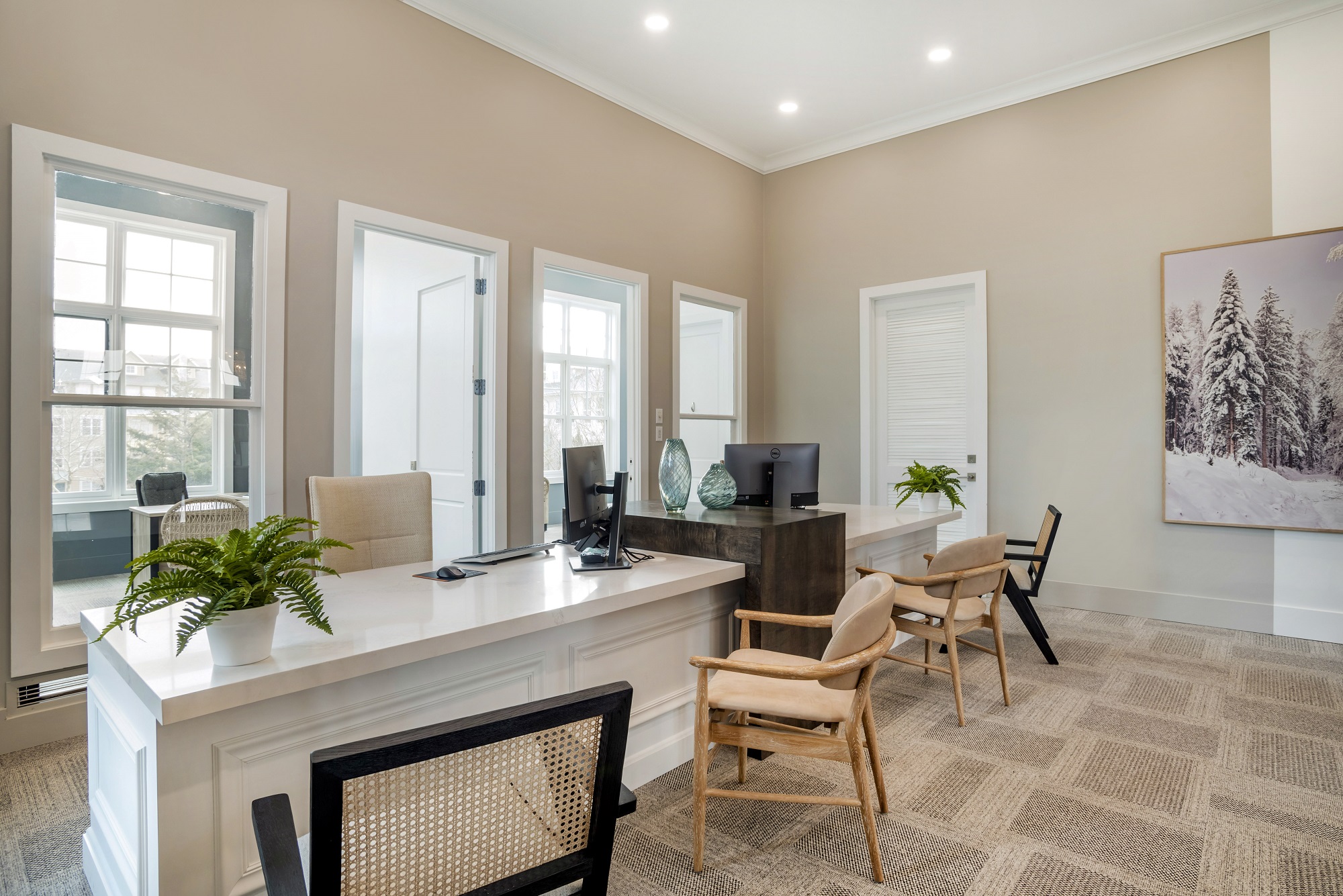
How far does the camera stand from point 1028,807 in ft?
7.12

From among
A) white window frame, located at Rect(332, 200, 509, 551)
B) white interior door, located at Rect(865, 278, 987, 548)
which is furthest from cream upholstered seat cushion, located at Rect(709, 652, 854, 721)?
white interior door, located at Rect(865, 278, 987, 548)

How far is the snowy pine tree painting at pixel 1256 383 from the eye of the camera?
382 centimetres

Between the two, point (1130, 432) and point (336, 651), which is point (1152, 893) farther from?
point (1130, 432)

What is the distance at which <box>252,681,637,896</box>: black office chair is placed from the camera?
0.82 metres

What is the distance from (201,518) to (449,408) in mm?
1597

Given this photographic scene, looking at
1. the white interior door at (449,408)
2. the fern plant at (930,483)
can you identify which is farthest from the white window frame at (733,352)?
the fern plant at (930,483)

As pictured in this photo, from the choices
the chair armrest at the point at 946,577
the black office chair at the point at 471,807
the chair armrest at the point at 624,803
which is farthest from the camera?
the chair armrest at the point at 946,577

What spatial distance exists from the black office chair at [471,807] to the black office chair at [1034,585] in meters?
3.01

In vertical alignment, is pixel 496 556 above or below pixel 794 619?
above

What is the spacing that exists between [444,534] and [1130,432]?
4374mm

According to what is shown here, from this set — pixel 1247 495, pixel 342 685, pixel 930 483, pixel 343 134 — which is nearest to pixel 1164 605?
pixel 1247 495

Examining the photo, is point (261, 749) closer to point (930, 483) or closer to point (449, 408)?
point (449, 408)

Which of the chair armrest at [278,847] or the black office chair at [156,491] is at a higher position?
the black office chair at [156,491]

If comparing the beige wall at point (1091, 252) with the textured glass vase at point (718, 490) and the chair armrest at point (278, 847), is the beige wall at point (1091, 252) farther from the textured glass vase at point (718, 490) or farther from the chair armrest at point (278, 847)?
the chair armrest at point (278, 847)
